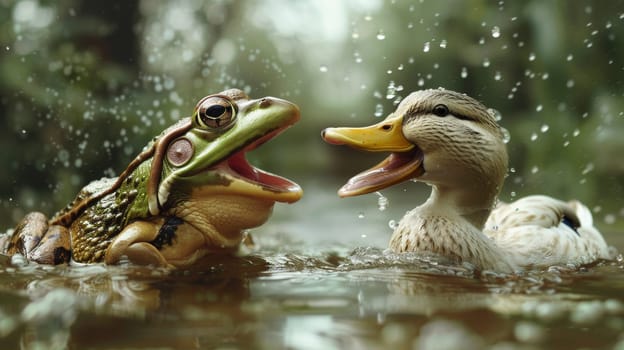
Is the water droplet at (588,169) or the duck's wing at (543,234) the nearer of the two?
the duck's wing at (543,234)

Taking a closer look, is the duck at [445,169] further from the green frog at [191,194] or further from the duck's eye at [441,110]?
the green frog at [191,194]

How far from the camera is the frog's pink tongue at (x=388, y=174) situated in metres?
Answer: 3.07

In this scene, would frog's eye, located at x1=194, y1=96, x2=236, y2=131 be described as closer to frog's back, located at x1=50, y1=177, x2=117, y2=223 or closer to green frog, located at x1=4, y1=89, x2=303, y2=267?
green frog, located at x1=4, y1=89, x2=303, y2=267

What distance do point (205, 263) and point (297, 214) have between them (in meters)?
4.38

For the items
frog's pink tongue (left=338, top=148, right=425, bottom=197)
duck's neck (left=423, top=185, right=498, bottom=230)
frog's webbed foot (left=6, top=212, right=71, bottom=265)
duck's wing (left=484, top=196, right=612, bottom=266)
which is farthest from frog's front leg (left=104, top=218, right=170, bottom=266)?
duck's wing (left=484, top=196, right=612, bottom=266)

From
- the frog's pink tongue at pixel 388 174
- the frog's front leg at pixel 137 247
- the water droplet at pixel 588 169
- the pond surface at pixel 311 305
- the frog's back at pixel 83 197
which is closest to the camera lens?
the pond surface at pixel 311 305

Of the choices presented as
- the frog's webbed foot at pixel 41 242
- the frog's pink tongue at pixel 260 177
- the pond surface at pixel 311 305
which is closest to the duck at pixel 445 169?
the pond surface at pixel 311 305

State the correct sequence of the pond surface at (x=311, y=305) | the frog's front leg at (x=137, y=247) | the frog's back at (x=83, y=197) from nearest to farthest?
1. the pond surface at (x=311, y=305)
2. the frog's front leg at (x=137, y=247)
3. the frog's back at (x=83, y=197)

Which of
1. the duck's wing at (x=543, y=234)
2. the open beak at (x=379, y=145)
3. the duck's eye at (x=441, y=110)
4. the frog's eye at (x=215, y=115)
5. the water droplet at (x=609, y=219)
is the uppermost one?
the water droplet at (x=609, y=219)

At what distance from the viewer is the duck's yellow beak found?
3057 mm

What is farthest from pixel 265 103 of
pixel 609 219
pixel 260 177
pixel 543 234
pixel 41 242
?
Answer: pixel 609 219

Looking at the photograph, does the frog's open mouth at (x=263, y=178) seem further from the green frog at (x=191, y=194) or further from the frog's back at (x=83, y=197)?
the frog's back at (x=83, y=197)

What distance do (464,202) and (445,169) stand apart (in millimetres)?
187

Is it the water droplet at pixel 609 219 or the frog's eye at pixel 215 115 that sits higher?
the water droplet at pixel 609 219
